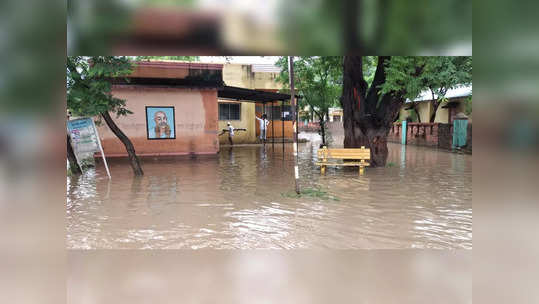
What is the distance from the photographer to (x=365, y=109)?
41.8 feet

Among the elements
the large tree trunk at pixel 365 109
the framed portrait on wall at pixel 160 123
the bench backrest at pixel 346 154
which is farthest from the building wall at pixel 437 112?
the framed portrait on wall at pixel 160 123

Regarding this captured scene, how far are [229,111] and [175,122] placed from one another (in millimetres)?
8234

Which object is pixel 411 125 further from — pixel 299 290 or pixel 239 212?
pixel 299 290

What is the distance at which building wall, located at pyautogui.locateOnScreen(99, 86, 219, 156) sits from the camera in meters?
15.0

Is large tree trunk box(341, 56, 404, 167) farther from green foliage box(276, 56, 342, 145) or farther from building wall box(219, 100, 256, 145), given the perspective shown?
building wall box(219, 100, 256, 145)

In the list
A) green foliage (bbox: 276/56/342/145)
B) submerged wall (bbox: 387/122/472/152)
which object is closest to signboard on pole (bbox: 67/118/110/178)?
green foliage (bbox: 276/56/342/145)

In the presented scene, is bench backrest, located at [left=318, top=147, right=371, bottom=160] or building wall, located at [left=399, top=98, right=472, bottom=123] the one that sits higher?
building wall, located at [left=399, top=98, right=472, bottom=123]

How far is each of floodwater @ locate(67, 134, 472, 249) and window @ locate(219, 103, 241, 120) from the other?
12.2 m

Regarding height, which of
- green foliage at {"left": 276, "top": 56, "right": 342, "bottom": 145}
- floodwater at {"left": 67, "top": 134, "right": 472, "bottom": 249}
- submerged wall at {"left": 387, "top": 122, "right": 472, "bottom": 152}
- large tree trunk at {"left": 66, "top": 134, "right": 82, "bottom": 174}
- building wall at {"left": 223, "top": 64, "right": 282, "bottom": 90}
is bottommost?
floodwater at {"left": 67, "top": 134, "right": 472, "bottom": 249}

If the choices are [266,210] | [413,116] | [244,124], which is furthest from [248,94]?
[413,116]

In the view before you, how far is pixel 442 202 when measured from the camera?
753 centimetres

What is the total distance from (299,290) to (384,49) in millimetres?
2475

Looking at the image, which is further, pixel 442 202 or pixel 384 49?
pixel 442 202
